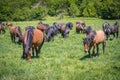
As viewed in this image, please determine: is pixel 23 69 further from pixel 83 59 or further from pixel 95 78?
pixel 83 59

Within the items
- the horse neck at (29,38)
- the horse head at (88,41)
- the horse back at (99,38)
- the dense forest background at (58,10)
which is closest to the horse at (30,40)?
the horse neck at (29,38)

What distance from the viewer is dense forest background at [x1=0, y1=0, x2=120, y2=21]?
210ft

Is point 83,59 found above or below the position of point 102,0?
Result: below

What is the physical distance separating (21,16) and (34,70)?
54.1 m

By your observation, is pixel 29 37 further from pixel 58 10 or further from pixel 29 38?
pixel 58 10

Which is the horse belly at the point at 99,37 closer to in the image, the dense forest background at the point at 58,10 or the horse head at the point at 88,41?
the horse head at the point at 88,41

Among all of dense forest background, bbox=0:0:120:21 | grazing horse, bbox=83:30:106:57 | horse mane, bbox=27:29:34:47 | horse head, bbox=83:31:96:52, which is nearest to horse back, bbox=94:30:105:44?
grazing horse, bbox=83:30:106:57

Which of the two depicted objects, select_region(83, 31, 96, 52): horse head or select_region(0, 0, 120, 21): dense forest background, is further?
select_region(0, 0, 120, 21): dense forest background

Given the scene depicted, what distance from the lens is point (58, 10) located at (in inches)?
3275

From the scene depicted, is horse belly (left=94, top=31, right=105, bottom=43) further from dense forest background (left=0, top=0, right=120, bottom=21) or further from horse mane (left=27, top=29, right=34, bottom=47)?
dense forest background (left=0, top=0, right=120, bottom=21)

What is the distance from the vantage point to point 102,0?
3036 inches

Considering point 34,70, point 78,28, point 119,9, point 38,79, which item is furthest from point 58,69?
point 119,9

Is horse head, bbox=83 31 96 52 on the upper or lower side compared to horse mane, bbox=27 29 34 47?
lower

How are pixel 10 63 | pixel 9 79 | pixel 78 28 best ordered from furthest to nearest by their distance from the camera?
pixel 78 28 < pixel 10 63 < pixel 9 79
